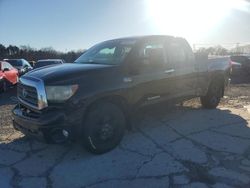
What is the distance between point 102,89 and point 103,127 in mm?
607

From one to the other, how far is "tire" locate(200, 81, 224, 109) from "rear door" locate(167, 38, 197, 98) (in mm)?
970

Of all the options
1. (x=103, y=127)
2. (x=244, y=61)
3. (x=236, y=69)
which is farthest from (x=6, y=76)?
(x=244, y=61)

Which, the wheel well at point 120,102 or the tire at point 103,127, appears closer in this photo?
the tire at point 103,127

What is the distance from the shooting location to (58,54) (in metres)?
47.2

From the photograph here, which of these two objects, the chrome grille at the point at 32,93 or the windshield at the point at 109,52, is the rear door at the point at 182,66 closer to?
the windshield at the point at 109,52

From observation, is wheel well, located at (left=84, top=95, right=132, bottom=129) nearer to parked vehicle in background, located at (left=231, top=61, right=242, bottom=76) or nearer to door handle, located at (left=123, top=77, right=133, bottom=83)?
door handle, located at (left=123, top=77, right=133, bottom=83)

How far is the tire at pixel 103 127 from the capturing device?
18.7 feet

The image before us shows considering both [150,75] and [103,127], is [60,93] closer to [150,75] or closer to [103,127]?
[103,127]

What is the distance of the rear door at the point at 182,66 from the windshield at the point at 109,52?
3.32 ft

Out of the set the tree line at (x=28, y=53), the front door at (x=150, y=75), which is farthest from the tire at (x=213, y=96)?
the tree line at (x=28, y=53)

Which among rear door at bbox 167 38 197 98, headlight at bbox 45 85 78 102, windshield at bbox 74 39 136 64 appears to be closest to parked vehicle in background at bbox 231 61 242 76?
rear door at bbox 167 38 197 98

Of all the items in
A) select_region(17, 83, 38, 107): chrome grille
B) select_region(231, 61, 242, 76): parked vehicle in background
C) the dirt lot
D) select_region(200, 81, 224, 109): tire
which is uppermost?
select_region(17, 83, 38, 107): chrome grille

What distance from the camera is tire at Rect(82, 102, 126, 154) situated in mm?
5703

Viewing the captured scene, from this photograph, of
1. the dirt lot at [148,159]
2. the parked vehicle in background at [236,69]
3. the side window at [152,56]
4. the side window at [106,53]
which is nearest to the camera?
the dirt lot at [148,159]
